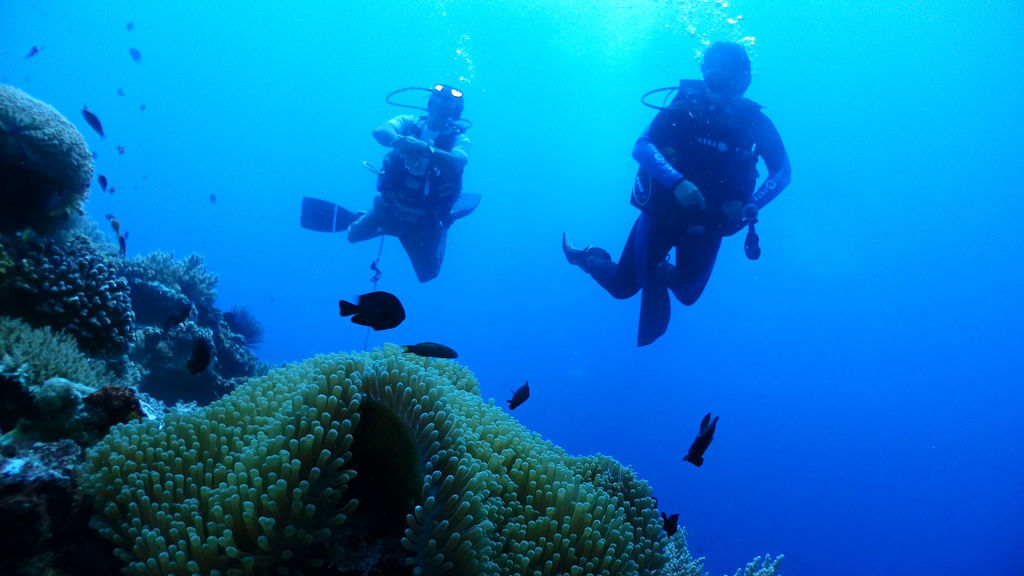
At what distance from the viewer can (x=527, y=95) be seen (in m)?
79.9

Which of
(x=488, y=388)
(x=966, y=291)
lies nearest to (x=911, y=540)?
(x=966, y=291)

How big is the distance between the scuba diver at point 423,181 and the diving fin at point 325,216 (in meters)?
0.13

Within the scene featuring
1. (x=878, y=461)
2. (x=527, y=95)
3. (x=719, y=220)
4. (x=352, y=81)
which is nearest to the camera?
(x=719, y=220)

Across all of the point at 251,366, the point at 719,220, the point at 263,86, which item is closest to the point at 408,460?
the point at 719,220

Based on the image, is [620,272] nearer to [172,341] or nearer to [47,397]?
[172,341]

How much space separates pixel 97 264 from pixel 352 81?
328 ft

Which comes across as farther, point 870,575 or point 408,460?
point 870,575

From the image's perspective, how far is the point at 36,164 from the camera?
4875mm

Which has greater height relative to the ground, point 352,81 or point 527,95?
point 352,81

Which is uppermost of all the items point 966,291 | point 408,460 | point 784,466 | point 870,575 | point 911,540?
point 966,291

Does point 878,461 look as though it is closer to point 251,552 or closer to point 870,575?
point 870,575

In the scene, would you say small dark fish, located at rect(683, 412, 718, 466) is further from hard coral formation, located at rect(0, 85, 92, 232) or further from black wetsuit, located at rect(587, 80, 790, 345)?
hard coral formation, located at rect(0, 85, 92, 232)

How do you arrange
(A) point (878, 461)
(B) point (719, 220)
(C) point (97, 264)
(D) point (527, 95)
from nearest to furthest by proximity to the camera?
(C) point (97, 264)
(B) point (719, 220)
(A) point (878, 461)
(D) point (527, 95)

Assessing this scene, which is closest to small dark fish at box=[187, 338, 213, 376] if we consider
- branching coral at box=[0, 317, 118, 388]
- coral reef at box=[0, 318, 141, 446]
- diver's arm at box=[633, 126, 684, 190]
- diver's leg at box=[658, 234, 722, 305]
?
coral reef at box=[0, 318, 141, 446]
